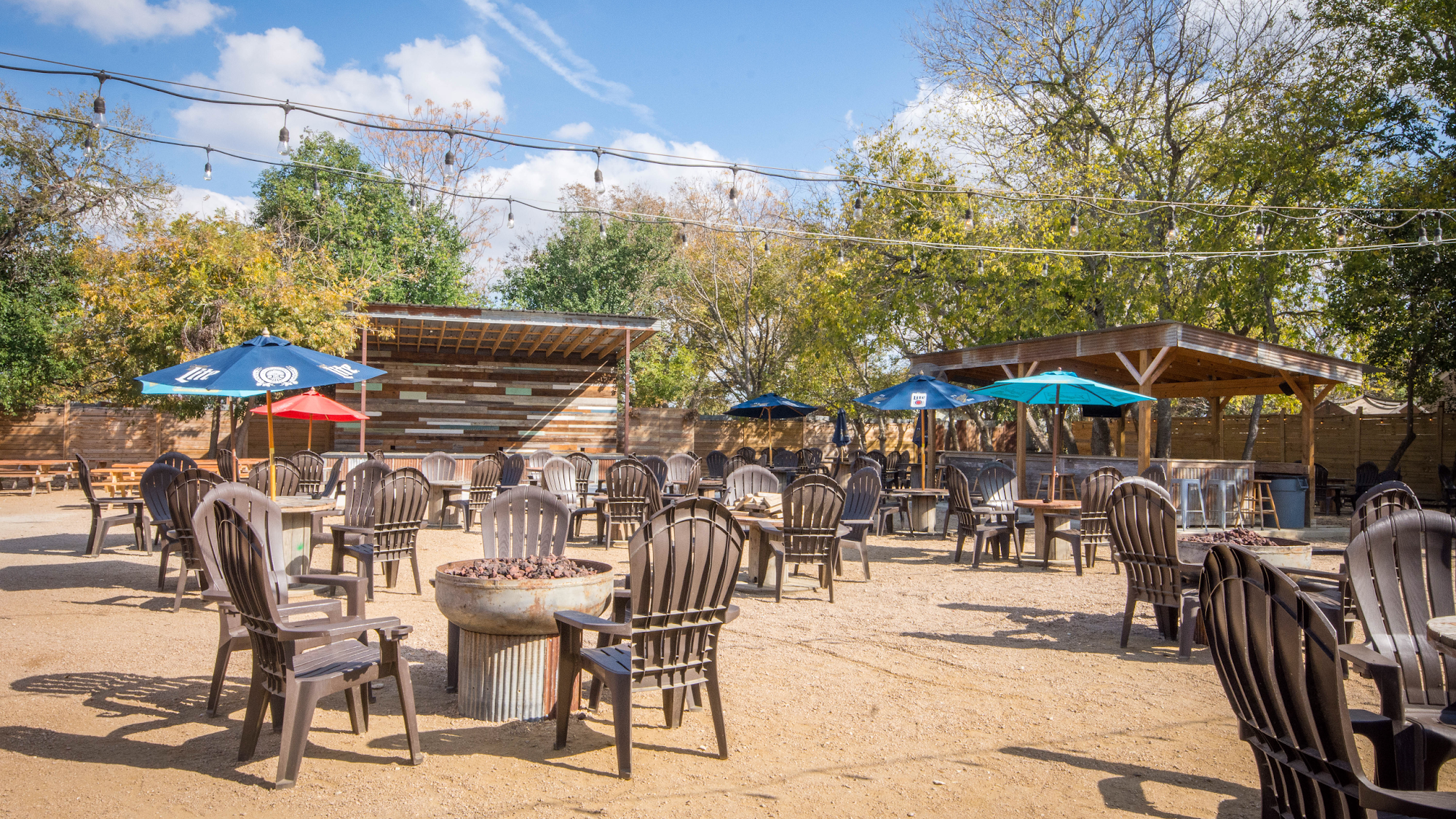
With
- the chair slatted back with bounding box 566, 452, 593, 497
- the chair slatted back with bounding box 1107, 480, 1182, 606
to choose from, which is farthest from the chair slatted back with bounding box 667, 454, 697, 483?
the chair slatted back with bounding box 1107, 480, 1182, 606

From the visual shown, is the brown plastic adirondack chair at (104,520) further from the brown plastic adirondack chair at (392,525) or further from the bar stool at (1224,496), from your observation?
the bar stool at (1224,496)

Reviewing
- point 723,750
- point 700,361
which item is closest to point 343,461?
point 723,750

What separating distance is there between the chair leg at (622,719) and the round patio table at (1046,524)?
21.3ft

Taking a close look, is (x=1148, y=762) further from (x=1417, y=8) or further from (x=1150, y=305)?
(x=1417, y=8)

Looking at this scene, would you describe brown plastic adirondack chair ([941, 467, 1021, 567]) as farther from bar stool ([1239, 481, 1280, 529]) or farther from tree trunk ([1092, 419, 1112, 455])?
tree trunk ([1092, 419, 1112, 455])

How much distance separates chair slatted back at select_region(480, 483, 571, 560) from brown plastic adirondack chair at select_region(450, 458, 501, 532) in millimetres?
6485

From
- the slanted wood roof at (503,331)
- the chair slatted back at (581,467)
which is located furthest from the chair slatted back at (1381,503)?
the slanted wood roof at (503,331)

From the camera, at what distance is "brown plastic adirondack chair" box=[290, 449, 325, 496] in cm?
1166

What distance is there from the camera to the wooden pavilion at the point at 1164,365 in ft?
38.7

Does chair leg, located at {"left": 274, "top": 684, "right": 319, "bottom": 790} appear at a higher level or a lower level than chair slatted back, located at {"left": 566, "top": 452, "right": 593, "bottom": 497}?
lower

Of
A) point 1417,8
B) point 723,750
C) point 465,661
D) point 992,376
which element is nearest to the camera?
point 723,750

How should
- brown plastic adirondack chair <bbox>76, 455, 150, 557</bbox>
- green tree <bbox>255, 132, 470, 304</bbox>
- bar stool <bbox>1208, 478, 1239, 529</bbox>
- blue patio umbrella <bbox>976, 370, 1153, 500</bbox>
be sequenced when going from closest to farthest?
1. brown plastic adirondack chair <bbox>76, 455, 150, 557</bbox>
2. blue patio umbrella <bbox>976, 370, 1153, 500</bbox>
3. bar stool <bbox>1208, 478, 1239, 529</bbox>
4. green tree <bbox>255, 132, 470, 304</bbox>

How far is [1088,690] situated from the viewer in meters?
4.76

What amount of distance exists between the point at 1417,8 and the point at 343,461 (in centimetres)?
1969
